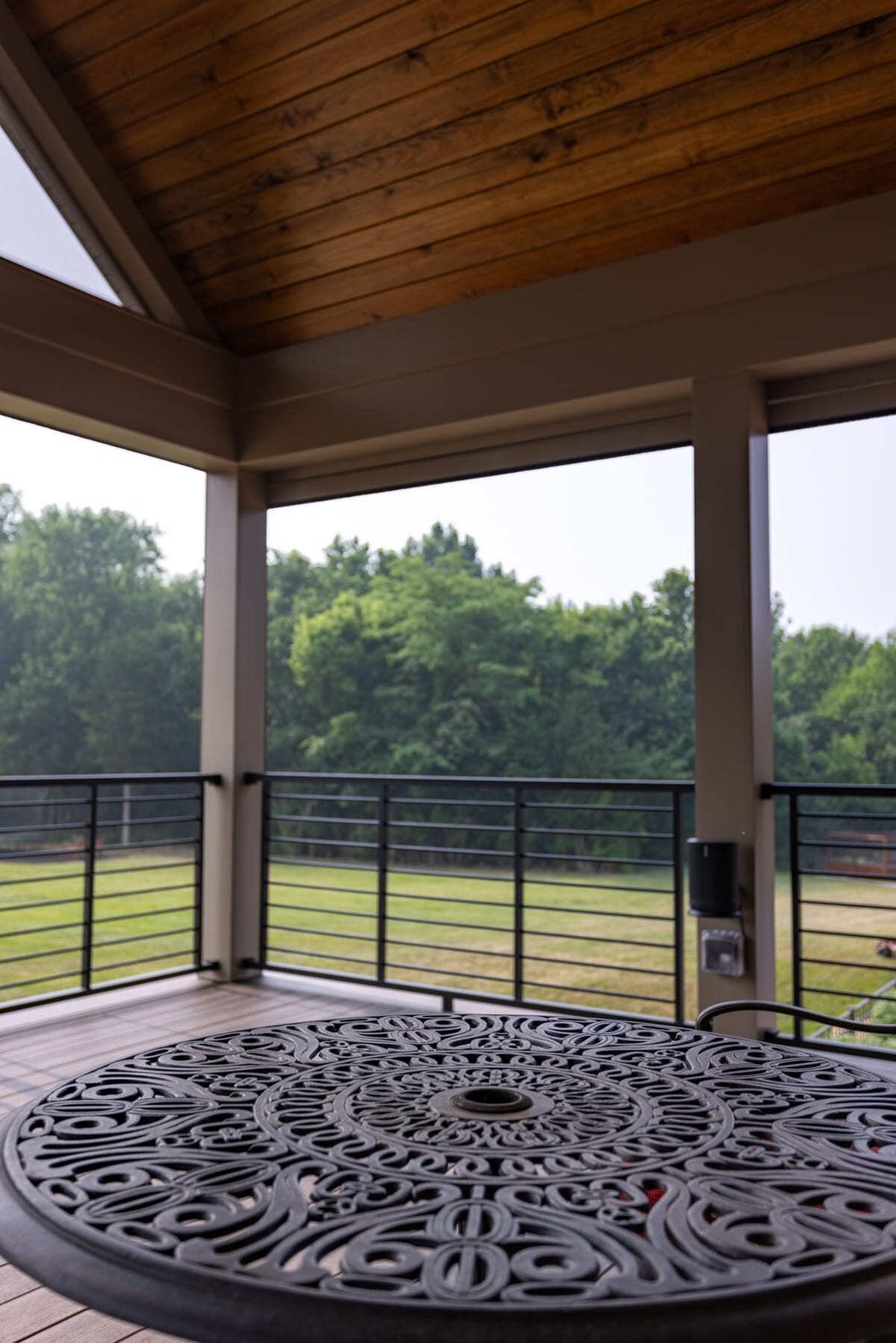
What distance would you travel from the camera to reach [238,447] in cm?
492

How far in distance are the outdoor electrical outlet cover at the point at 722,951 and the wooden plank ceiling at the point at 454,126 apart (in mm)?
2299

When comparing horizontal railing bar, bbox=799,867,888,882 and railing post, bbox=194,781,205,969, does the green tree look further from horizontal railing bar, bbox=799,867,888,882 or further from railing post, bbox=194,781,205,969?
horizontal railing bar, bbox=799,867,888,882

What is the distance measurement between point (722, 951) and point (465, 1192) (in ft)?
8.69

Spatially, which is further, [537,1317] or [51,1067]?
[51,1067]

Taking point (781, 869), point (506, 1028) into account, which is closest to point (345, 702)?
point (781, 869)

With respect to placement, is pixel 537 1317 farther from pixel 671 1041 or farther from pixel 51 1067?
pixel 51 1067

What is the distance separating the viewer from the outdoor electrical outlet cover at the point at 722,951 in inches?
138

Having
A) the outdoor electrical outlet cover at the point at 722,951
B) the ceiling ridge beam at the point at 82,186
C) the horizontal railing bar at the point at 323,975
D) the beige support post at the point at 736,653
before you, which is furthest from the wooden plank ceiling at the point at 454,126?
the horizontal railing bar at the point at 323,975

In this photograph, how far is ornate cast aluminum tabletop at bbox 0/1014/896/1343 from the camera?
0.83 m

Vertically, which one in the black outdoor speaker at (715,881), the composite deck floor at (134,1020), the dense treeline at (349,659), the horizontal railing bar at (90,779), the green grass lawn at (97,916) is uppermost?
the dense treeline at (349,659)

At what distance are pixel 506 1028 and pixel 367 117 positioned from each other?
3214 mm

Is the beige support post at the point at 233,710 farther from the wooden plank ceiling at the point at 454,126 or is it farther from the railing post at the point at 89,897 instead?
the wooden plank ceiling at the point at 454,126

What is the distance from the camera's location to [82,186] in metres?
4.24

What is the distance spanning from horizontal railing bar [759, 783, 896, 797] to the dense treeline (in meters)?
9.37
